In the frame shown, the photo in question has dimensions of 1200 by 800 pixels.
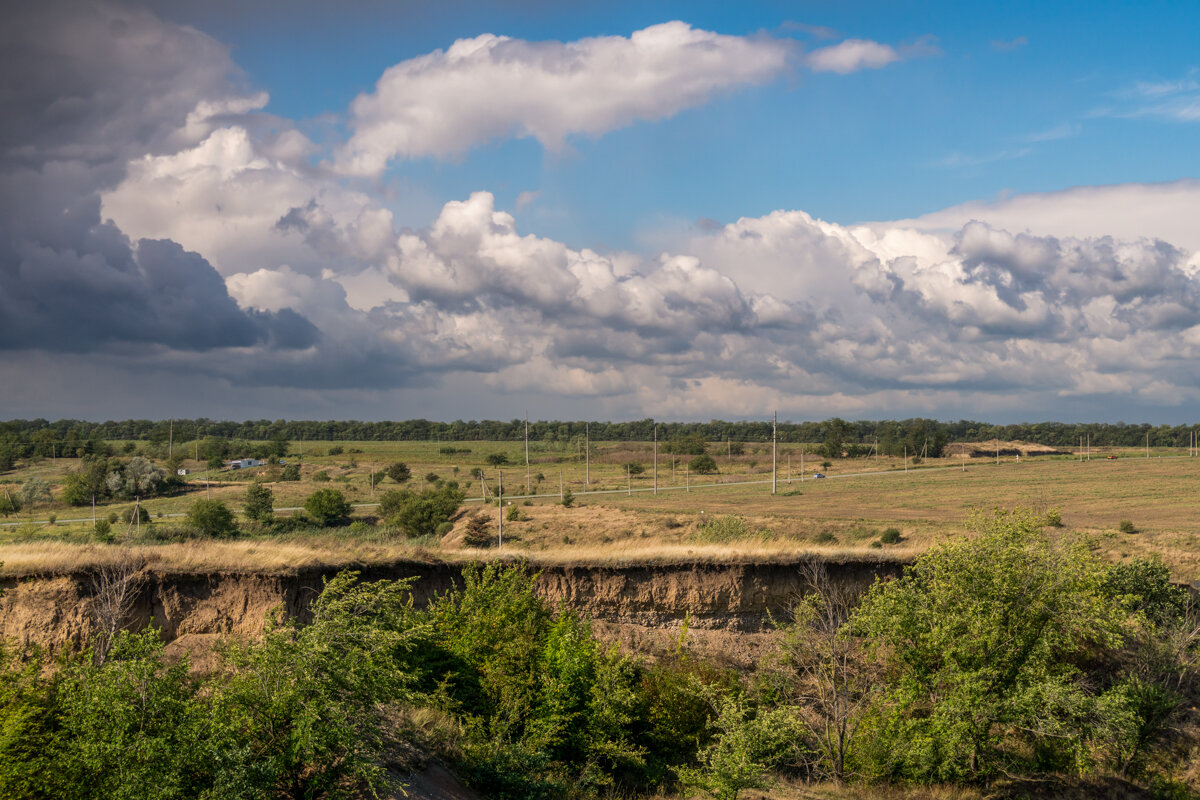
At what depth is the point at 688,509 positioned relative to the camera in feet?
242

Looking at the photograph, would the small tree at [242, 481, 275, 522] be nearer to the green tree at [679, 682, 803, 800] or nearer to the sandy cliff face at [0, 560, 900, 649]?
the sandy cliff face at [0, 560, 900, 649]

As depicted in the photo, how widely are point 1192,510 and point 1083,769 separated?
52170mm

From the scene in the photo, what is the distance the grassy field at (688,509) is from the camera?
1033 inches

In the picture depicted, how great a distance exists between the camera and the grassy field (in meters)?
26.2

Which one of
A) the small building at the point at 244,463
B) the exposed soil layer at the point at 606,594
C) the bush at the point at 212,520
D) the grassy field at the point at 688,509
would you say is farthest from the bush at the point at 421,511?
the small building at the point at 244,463

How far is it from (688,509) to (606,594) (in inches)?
1846

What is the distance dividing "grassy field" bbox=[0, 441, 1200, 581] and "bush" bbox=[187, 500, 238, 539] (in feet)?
15.8

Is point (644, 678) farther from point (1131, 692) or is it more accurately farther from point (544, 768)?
point (1131, 692)

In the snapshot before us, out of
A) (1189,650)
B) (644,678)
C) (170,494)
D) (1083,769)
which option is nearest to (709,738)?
(644,678)

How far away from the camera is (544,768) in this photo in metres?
19.4

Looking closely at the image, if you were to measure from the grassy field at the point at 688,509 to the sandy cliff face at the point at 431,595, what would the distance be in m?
0.50

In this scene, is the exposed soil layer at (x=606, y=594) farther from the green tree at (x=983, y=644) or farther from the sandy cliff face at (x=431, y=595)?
the green tree at (x=983, y=644)

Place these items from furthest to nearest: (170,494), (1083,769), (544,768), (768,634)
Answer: (170,494) < (768,634) < (1083,769) < (544,768)

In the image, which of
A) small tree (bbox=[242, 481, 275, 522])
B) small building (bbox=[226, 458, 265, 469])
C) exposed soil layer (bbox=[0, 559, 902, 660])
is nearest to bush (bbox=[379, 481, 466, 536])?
small tree (bbox=[242, 481, 275, 522])
